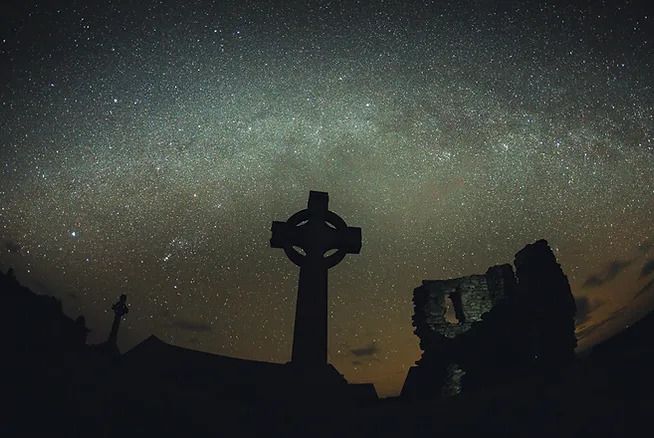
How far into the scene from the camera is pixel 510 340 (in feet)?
62.5

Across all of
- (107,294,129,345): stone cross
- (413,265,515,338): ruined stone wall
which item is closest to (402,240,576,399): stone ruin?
(413,265,515,338): ruined stone wall

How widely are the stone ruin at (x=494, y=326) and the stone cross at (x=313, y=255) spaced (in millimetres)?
14056

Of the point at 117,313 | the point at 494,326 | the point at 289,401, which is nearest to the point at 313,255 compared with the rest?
the point at 289,401

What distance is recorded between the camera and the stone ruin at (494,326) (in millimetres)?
18609

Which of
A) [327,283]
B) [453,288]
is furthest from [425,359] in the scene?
[327,283]

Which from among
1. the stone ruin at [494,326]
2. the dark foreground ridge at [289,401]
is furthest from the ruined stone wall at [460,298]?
the dark foreground ridge at [289,401]

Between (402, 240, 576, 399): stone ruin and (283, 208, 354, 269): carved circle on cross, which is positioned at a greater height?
(402, 240, 576, 399): stone ruin

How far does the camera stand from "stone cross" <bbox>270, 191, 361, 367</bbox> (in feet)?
22.9

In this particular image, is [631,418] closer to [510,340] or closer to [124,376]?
[124,376]

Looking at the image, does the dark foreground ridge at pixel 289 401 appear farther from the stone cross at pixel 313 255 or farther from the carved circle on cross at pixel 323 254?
the carved circle on cross at pixel 323 254

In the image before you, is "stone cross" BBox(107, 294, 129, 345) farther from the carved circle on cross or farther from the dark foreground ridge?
the carved circle on cross

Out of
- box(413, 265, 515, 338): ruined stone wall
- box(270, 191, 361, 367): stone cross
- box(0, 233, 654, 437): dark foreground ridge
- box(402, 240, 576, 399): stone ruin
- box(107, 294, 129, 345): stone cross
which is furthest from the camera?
box(107, 294, 129, 345): stone cross

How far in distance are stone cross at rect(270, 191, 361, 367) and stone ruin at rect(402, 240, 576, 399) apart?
14.1 meters

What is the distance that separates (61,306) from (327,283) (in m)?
14.6
